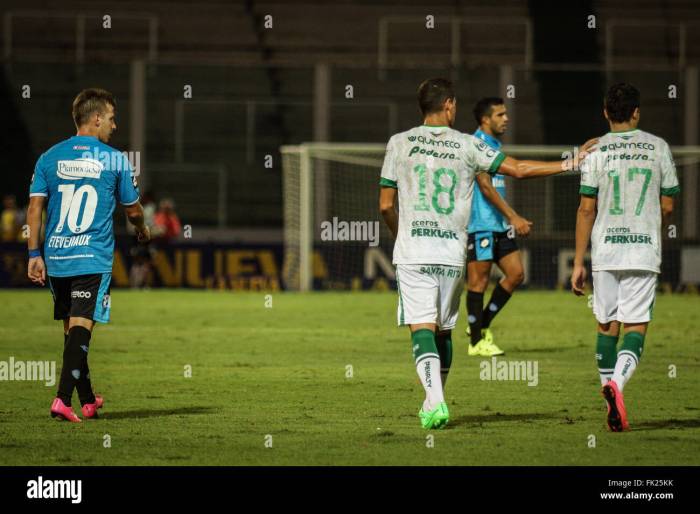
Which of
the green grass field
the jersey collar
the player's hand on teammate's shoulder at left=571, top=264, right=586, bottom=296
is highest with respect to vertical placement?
the jersey collar

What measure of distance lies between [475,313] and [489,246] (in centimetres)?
68

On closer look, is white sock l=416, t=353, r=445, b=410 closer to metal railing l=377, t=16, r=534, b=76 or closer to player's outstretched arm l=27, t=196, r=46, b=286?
player's outstretched arm l=27, t=196, r=46, b=286

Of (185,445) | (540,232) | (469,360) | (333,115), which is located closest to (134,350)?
(469,360)

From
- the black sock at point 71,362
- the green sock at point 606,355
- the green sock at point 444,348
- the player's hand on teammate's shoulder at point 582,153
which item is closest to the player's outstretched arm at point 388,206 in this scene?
the green sock at point 444,348

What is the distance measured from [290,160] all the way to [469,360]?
45.9 feet

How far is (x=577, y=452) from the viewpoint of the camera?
711 centimetres

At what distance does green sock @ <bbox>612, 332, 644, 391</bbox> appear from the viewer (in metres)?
7.83

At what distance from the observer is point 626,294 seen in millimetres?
8016

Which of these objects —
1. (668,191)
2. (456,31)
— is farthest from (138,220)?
(456,31)

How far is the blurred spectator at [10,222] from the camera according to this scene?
2586 centimetres

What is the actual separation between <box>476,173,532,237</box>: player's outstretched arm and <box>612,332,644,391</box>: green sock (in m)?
1.22

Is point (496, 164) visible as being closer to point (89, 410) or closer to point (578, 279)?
point (578, 279)

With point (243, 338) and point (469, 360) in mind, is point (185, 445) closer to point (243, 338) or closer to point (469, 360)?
point (469, 360)

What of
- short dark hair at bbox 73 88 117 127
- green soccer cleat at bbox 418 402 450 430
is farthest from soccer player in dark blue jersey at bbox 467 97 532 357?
short dark hair at bbox 73 88 117 127
